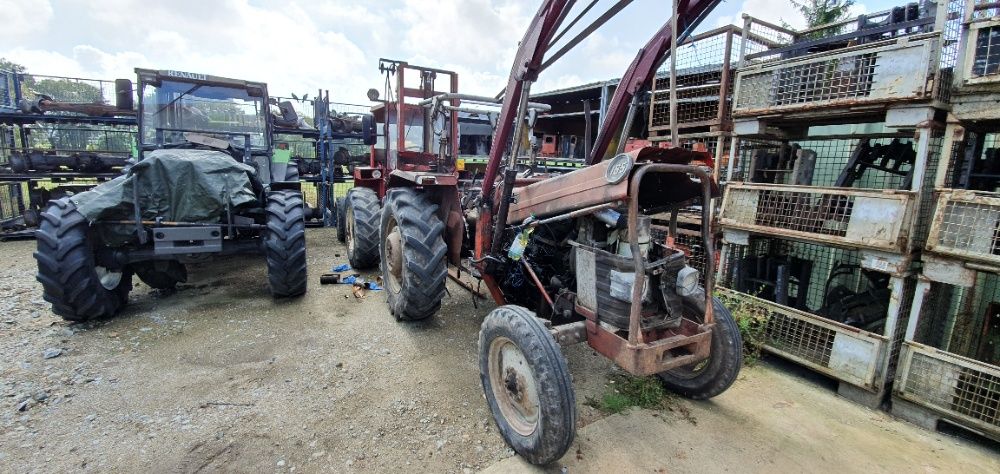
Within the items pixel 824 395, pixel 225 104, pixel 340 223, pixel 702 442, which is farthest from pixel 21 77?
pixel 824 395

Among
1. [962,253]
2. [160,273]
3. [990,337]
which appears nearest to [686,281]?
[962,253]

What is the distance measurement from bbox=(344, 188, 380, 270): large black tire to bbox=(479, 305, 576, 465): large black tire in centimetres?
354

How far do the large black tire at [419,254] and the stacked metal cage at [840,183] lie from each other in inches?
110

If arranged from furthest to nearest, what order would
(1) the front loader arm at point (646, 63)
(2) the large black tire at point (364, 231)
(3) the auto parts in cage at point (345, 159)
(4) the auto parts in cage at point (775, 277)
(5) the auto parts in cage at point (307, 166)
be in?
(3) the auto parts in cage at point (345, 159) → (5) the auto parts in cage at point (307, 166) → (2) the large black tire at point (364, 231) → (4) the auto parts in cage at point (775, 277) → (1) the front loader arm at point (646, 63)

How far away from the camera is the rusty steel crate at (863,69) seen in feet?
9.91

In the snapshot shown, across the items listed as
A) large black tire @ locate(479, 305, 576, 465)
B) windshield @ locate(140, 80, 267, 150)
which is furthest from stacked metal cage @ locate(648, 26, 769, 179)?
windshield @ locate(140, 80, 267, 150)

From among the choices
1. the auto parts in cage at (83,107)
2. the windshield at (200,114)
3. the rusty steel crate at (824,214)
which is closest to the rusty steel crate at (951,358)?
the rusty steel crate at (824,214)

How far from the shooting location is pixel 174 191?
13.4ft

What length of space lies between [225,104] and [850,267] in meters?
7.72

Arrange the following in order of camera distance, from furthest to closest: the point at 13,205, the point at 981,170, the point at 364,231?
1. the point at 13,205
2. the point at 364,231
3. the point at 981,170

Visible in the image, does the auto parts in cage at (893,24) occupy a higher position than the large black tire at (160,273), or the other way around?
the auto parts in cage at (893,24)

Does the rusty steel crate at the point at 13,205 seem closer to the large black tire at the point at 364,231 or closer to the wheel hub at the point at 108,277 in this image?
the wheel hub at the point at 108,277

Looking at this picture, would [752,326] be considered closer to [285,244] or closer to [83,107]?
[285,244]

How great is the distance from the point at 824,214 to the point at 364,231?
5.07m
